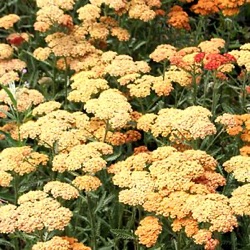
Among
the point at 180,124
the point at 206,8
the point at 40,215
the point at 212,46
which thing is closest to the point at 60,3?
the point at 206,8

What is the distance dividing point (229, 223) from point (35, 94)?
97.4 inches

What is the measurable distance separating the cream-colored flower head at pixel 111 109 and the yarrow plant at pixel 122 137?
0.04ft

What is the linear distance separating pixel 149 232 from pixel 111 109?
1277 mm

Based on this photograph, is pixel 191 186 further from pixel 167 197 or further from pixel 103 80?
pixel 103 80

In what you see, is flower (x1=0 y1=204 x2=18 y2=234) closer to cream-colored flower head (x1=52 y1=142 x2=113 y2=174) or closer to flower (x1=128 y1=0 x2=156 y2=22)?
cream-colored flower head (x1=52 y1=142 x2=113 y2=174)

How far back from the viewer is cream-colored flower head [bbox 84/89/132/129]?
5680mm

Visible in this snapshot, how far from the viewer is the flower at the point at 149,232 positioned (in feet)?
15.8

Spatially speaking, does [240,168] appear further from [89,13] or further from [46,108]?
[89,13]

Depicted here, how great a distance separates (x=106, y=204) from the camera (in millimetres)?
5504

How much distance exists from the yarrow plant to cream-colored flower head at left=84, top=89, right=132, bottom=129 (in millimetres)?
11

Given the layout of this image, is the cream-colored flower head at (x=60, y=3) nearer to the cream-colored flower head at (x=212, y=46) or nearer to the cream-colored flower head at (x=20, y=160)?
the cream-colored flower head at (x=212, y=46)

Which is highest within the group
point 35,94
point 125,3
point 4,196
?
point 125,3

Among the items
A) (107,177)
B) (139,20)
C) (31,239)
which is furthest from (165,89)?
(31,239)

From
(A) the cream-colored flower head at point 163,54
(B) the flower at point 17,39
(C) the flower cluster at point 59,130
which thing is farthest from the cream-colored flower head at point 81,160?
(B) the flower at point 17,39
